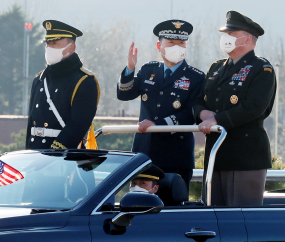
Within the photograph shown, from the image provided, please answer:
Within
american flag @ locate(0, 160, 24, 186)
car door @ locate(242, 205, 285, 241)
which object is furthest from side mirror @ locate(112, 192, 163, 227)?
american flag @ locate(0, 160, 24, 186)

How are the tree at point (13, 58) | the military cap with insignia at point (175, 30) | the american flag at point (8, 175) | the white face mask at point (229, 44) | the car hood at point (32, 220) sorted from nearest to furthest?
the car hood at point (32, 220) → the american flag at point (8, 175) → the white face mask at point (229, 44) → the military cap with insignia at point (175, 30) → the tree at point (13, 58)

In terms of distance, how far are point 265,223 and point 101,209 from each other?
3.18 feet

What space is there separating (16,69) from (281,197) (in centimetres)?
5497

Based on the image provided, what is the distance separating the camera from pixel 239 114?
4.46 meters

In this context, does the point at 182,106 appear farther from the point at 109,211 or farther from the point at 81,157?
the point at 109,211

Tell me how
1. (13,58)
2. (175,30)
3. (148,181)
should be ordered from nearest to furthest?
(148,181)
(175,30)
(13,58)

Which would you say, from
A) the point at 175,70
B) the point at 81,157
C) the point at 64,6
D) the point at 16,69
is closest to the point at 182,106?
the point at 175,70

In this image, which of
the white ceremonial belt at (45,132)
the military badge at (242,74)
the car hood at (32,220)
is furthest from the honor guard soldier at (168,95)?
the car hood at (32,220)

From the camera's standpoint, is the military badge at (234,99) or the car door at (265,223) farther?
the military badge at (234,99)

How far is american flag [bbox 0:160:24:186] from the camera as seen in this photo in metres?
3.68

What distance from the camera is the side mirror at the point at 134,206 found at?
10.4 feet

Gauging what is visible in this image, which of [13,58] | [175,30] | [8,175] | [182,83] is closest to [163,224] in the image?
[8,175]

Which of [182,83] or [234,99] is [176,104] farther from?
[234,99]

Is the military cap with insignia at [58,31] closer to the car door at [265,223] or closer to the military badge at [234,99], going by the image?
the military badge at [234,99]
